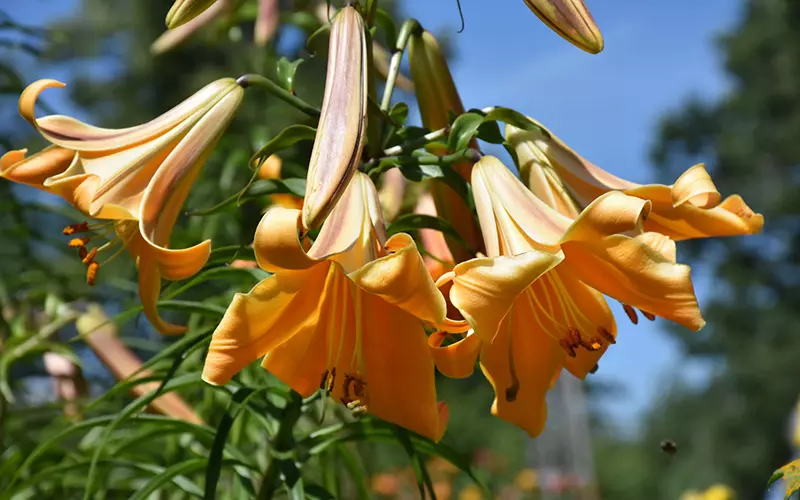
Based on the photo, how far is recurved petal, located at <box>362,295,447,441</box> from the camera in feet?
2.62

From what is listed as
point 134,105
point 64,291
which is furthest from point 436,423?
point 134,105

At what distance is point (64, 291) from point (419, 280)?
114 centimetres

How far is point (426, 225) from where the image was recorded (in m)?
0.94

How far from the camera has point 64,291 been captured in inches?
64.0

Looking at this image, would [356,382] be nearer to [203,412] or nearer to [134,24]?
[203,412]

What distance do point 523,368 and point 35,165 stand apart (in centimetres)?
53

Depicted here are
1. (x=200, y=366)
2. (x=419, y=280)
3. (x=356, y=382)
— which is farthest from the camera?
(x=200, y=366)

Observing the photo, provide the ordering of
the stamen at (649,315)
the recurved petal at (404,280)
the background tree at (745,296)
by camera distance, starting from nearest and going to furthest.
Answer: the recurved petal at (404,280), the stamen at (649,315), the background tree at (745,296)

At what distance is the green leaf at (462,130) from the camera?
88cm

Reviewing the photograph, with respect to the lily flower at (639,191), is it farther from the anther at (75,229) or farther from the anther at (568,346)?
the anther at (75,229)

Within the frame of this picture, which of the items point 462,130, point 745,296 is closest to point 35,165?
point 462,130

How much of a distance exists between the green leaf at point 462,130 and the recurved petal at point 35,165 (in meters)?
0.39

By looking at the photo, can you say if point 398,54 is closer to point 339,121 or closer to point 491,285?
point 339,121

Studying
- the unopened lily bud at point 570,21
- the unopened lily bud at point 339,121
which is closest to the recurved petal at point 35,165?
the unopened lily bud at point 339,121
